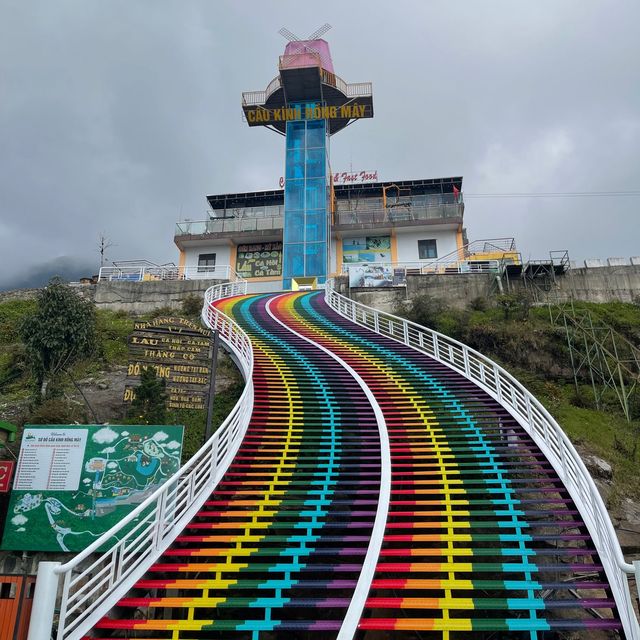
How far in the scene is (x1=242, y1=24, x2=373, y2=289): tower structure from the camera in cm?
3594

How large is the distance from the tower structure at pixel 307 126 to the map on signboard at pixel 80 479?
24.4 metres

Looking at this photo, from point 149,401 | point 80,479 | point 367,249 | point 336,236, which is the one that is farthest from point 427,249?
point 80,479

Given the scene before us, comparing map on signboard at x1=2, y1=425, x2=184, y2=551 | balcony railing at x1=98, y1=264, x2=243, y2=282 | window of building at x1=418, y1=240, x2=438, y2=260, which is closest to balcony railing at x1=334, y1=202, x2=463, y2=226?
window of building at x1=418, y1=240, x2=438, y2=260

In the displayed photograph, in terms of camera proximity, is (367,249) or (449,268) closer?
(449,268)

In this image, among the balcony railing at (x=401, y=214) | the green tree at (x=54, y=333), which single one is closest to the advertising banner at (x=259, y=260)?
the balcony railing at (x=401, y=214)

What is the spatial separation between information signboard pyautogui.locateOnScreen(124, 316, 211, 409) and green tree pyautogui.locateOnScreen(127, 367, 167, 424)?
0.30m

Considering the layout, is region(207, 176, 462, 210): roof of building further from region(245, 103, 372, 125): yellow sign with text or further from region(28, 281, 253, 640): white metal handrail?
region(28, 281, 253, 640): white metal handrail

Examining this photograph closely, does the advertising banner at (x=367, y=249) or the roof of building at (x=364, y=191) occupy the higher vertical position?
the roof of building at (x=364, y=191)

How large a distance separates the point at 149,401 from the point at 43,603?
31.9 feet

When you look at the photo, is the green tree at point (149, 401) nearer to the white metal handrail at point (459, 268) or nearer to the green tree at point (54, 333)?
the green tree at point (54, 333)

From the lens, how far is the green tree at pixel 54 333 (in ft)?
54.0

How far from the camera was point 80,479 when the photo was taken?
1075cm

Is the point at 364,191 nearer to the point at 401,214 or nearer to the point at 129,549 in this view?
the point at 401,214

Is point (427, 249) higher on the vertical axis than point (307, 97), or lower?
lower
